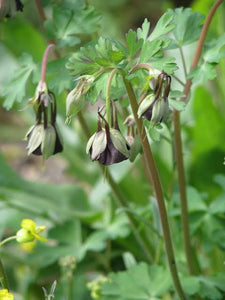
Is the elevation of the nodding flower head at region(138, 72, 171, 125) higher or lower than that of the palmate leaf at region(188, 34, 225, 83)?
lower

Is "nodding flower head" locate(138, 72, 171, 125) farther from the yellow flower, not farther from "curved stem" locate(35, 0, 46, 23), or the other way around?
"curved stem" locate(35, 0, 46, 23)

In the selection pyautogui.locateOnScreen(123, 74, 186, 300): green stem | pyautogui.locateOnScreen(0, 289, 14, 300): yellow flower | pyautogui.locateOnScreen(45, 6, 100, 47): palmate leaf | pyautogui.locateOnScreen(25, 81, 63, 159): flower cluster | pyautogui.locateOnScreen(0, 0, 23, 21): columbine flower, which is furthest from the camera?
pyautogui.locateOnScreen(45, 6, 100, 47): palmate leaf

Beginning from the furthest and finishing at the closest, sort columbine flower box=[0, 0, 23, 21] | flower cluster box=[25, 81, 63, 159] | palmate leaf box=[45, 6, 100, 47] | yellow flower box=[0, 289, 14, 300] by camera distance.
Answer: palmate leaf box=[45, 6, 100, 47] < columbine flower box=[0, 0, 23, 21] < flower cluster box=[25, 81, 63, 159] < yellow flower box=[0, 289, 14, 300]

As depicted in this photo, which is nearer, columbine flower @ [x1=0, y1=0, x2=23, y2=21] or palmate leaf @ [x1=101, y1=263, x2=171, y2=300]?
columbine flower @ [x1=0, y1=0, x2=23, y2=21]

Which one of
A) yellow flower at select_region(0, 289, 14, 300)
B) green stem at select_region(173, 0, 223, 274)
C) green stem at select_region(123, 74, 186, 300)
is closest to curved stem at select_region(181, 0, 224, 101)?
green stem at select_region(173, 0, 223, 274)

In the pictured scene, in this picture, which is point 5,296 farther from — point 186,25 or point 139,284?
point 186,25

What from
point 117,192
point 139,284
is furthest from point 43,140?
point 139,284

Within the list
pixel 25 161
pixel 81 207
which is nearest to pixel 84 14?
pixel 81 207

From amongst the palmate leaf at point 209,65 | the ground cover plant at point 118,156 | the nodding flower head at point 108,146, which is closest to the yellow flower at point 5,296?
the ground cover plant at point 118,156
